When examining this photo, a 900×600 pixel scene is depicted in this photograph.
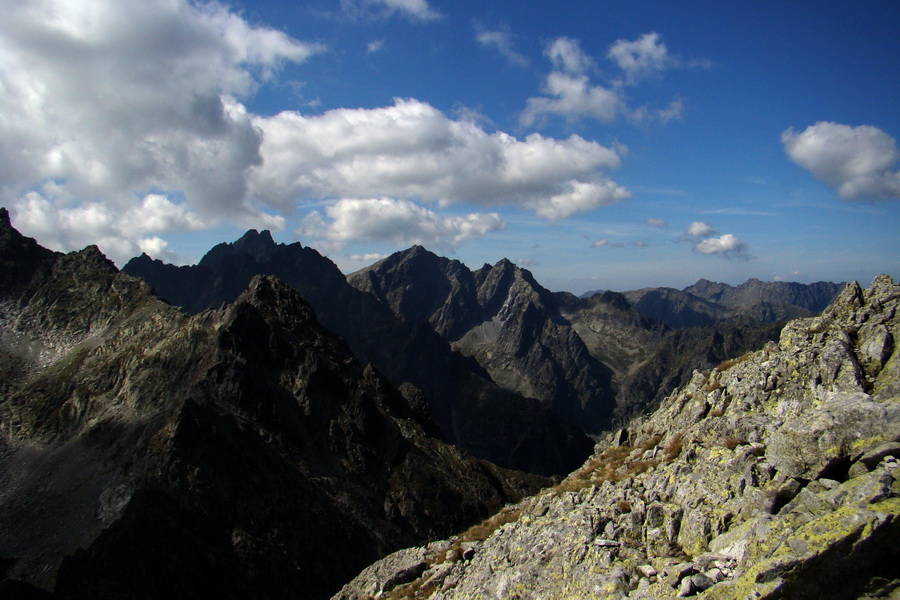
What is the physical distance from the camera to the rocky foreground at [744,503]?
10297 mm

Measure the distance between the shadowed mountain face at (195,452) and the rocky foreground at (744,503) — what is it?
78.0m

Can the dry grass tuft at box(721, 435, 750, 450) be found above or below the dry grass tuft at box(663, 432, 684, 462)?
above

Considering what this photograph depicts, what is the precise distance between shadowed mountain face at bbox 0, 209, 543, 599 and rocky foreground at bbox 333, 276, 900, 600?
78001mm

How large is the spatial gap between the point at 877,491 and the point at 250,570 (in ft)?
339

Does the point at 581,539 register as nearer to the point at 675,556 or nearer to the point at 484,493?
the point at 675,556

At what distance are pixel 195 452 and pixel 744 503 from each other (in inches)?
4357

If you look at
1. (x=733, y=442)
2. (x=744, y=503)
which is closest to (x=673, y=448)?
(x=733, y=442)

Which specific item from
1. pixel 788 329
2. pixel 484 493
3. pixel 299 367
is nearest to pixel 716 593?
pixel 788 329

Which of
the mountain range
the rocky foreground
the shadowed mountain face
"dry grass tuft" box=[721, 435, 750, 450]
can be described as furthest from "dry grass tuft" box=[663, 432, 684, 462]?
the shadowed mountain face

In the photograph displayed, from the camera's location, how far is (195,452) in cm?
10275

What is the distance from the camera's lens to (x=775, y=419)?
1680 centimetres

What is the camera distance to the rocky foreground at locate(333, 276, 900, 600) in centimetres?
1030

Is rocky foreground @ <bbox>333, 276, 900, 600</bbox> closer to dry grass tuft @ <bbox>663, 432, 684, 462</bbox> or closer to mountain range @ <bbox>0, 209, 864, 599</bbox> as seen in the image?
dry grass tuft @ <bbox>663, 432, 684, 462</bbox>

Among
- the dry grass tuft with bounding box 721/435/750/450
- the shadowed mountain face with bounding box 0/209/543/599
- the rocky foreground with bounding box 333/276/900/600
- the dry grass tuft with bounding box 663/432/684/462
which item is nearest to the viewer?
the rocky foreground with bounding box 333/276/900/600
